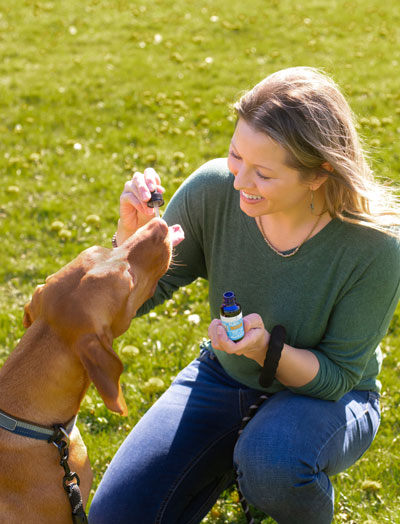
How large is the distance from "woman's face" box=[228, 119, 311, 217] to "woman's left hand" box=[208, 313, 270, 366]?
0.53 metres

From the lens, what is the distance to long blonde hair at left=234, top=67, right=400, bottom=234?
9.41 feet

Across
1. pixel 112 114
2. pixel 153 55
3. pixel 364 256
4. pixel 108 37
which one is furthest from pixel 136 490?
pixel 108 37

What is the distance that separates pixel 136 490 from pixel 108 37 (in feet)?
28.4

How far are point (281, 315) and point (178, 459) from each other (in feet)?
2.83

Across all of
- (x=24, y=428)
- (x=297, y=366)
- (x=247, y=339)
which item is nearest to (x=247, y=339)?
(x=247, y=339)

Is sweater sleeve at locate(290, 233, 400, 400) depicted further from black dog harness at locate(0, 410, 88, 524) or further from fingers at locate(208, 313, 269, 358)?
black dog harness at locate(0, 410, 88, 524)

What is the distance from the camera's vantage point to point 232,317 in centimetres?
275

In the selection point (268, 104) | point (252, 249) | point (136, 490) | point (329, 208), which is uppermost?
point (268, 104)

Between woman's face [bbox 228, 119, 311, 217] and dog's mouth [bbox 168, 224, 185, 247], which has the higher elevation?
woman's face [bbox 228, 119, 311, 217]

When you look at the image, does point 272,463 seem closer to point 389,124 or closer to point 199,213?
point 199,213

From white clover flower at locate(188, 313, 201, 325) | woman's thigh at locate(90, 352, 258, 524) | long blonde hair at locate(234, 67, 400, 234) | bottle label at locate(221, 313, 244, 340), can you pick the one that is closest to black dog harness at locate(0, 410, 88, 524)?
woman's thigh at locate(90, 352, 258, 524)

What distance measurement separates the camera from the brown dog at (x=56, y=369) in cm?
269

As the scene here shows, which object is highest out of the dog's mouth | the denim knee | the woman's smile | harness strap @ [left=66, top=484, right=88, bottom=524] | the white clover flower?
the woman's smile

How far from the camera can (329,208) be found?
10.2 ft
